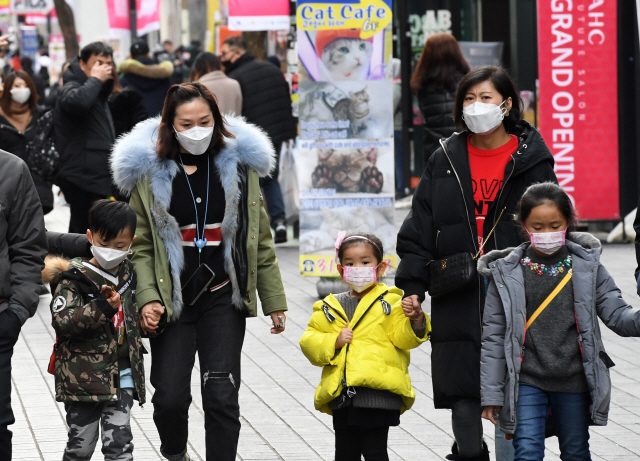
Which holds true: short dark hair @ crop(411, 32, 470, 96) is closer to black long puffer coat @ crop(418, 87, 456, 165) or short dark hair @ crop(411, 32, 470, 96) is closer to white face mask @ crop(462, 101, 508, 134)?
black long puffer coat @ crop(418, 87, 456, 165)

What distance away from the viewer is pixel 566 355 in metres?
4.34

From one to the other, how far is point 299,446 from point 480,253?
162 centimetres

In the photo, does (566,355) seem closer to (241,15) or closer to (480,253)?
(480,253)

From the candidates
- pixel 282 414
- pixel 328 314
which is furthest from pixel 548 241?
pixel 282 414

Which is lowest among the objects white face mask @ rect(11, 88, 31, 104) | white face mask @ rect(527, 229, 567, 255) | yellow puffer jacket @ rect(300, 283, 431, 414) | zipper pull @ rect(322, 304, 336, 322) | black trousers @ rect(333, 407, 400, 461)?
black trousers @ rect(333, 407, 400, 461)

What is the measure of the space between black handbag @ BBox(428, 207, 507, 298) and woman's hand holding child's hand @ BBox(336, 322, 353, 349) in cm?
37

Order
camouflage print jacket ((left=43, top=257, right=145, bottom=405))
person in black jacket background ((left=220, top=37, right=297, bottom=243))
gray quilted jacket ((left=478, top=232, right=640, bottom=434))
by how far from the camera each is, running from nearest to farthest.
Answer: gray quilted jacket ((left=478, top=232, right=640, bottom=434)) → camouflage print jacket ((left=43, top=257, right=145, bottom=405)) → person in black jacket background ((left=220, top=37, right=297, bottom=243))

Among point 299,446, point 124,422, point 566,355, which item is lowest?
point 299,446

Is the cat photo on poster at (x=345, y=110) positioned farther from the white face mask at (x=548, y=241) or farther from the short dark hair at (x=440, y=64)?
the white face mask at (x=548, y=241)

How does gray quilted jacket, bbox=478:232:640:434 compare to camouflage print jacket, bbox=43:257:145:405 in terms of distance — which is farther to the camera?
camouflage print jacket, bbox=43:257:145:405

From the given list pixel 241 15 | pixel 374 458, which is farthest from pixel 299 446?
pixel 241 15

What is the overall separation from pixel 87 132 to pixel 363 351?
15.9ft

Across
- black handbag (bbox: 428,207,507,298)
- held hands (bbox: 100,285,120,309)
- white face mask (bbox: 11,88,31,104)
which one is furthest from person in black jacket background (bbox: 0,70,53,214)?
black handbag (bbox: 428,207,507,298)

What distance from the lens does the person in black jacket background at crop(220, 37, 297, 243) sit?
40.4 feet
